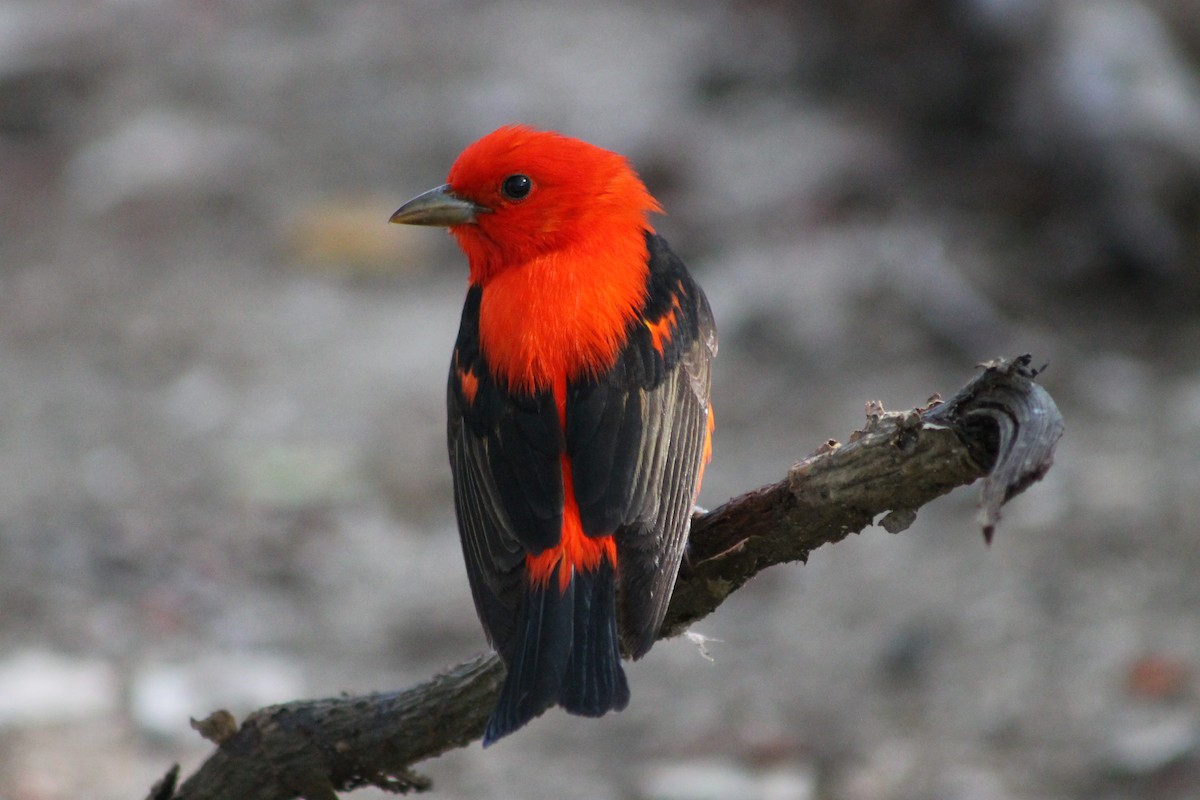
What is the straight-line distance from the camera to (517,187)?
13.6ft

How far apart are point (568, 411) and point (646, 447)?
0.19m

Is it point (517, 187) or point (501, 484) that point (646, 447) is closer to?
point (501, 484)

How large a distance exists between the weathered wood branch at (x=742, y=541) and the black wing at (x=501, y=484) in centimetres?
16

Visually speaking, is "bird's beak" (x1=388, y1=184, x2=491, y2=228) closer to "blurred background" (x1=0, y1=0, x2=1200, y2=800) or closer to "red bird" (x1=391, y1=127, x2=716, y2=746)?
"red bird" (x1=391, y1=127, x2=716, y2=746)

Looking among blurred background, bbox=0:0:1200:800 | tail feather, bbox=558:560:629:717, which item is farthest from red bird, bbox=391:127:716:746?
blurred background, bbox=0:0:1200:800

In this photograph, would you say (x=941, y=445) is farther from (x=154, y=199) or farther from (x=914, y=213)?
(x=154, y=199)

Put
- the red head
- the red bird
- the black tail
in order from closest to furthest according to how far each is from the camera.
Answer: the black tail < the red bird < the red head

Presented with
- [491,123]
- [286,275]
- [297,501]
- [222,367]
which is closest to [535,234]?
[297,501]

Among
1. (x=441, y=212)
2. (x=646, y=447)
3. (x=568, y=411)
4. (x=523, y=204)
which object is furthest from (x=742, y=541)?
(x=441, y=212)

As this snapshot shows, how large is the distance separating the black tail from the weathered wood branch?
208 mm

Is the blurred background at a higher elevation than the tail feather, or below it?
higher

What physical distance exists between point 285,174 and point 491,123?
4.00ft

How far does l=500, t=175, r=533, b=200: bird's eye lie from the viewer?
4133 millimetres

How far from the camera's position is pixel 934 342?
6688mm
